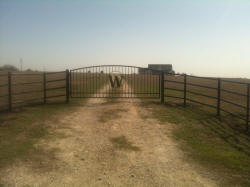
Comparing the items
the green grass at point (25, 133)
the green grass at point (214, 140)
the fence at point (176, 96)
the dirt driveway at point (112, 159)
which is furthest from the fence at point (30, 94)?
the green grass at point (214, 140)

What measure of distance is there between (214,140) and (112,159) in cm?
322

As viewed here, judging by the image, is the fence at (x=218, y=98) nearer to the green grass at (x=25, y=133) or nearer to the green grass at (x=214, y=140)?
the green grass at (x=214, y=140)

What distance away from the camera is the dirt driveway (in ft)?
12.5

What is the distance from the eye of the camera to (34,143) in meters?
5.70

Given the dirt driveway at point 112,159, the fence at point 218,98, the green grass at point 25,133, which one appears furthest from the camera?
the fence at point 218,98

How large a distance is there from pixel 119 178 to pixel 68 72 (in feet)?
31.3

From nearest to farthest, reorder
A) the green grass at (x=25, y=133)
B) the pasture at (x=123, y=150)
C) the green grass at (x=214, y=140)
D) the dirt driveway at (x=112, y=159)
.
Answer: the dirt driveway at (x=112, y=159) → the pasture at (x=123, y=150) → the green grass at (x=214, y=140) → the green grass at (x=25, y=133)

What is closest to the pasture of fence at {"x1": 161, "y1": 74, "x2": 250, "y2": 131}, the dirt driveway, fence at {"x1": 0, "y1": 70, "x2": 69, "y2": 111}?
Answer: the dirt driveway

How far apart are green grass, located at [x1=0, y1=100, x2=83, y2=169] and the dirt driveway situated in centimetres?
27

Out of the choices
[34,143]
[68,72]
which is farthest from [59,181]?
[68,72]

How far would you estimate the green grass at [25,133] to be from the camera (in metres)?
4.80

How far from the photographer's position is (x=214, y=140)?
623cm

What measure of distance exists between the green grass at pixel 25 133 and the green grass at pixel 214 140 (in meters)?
3.52

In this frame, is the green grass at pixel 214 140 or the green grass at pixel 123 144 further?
the green grass at pixel 123 144
